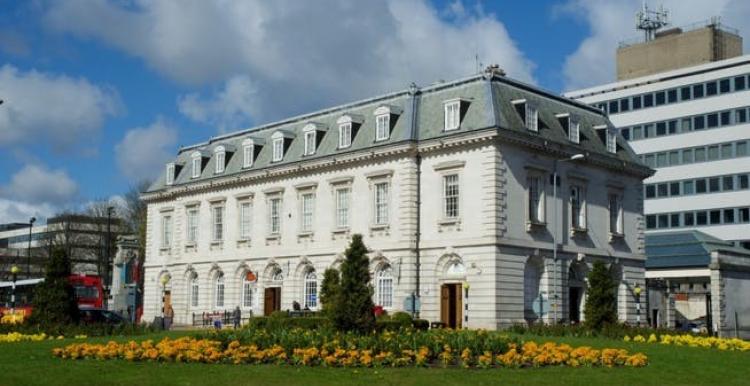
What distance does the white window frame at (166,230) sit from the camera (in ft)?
223

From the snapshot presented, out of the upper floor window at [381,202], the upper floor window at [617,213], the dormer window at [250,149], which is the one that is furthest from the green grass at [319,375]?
the dormer window at [250,149]

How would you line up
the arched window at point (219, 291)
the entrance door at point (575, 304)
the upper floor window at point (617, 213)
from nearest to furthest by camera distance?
1. the entrance door at point (575, 304)
2. the upper floor window at point (617, 213)
3. the arched window at point (219, 291)

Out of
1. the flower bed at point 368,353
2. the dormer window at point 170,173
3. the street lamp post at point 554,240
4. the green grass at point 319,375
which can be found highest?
the dormer window at point 170,173

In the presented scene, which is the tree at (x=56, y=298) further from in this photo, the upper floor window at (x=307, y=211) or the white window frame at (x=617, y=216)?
the white window frame at (x=617, y=216)

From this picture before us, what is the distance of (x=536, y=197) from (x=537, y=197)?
0.06 m

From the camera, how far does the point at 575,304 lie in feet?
167

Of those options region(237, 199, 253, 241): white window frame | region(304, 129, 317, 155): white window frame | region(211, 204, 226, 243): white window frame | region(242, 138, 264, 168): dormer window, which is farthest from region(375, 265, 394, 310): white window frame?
region(211, 204, 226, 243): white window frame

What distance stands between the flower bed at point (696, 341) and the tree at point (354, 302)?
36.3ft

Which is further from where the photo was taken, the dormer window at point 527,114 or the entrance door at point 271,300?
the entrance door at point 271,300

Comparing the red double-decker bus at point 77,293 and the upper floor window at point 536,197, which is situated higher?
the upper floor window at point 536,197

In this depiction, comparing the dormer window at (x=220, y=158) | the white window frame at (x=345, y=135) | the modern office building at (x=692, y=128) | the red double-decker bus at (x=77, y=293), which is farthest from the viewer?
the modern office building at (x=692, y=128)

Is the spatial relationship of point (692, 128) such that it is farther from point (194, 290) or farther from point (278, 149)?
point (194, 290)

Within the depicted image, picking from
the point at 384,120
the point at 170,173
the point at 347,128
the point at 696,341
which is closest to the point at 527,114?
the point at 384,120

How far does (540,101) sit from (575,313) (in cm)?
1175
